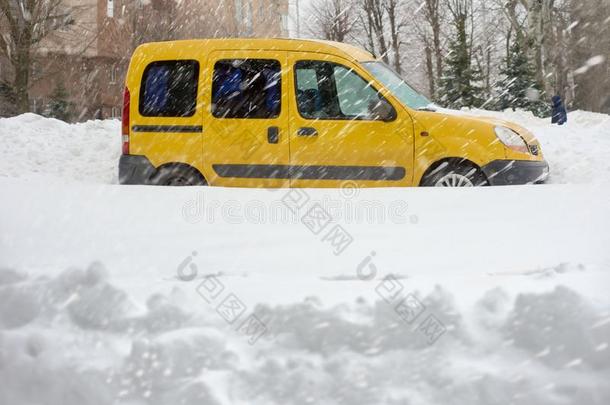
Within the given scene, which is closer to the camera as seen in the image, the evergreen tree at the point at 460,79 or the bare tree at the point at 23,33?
the bare tree at the point at 23,33

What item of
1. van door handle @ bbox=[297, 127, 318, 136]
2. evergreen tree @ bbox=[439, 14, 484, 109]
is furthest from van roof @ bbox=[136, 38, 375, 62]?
evergreen tree @ bbox=[439, 14, 484, 109]

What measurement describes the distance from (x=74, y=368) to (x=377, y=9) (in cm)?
3274

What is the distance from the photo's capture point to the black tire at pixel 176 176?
7590mm

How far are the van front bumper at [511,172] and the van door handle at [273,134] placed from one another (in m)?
Answer: 2.11

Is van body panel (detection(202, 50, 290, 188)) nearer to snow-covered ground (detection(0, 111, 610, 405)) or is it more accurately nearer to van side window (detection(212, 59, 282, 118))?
van side window (detection(212, 59, 282, 118))

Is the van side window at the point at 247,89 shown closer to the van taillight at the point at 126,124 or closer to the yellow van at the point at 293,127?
the yellow van at the point at 293,127

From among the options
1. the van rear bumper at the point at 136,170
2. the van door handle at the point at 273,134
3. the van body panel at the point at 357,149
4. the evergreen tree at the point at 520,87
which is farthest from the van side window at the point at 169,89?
the evergreen tree at the point at 520,87

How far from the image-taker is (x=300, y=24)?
36.8m

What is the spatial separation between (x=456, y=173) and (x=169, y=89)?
3.15m

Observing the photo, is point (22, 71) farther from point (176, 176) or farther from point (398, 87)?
point (398, 87)

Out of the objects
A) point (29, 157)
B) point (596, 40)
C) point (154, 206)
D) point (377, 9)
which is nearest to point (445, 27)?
point (377, 9)

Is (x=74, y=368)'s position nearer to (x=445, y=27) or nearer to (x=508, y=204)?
(x=508, y=204)

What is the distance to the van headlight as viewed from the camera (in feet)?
24.1

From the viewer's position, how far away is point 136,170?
7.65 m
